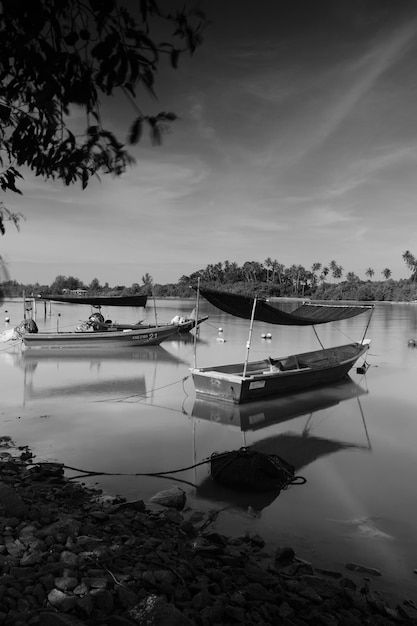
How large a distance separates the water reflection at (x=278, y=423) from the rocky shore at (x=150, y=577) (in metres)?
1.20

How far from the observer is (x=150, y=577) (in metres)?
3.51

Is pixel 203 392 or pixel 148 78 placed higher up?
pixel 148 78

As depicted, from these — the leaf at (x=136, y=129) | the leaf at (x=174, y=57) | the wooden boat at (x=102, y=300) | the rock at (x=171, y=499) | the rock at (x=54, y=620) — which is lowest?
the rock at (x=171, y=499)

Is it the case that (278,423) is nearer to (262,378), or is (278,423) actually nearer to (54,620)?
(262,378)

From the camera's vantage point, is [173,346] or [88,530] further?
[173,346]

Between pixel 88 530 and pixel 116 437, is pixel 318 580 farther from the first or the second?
pixel 116 437

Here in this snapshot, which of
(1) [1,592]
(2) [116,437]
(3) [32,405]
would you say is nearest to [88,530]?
(1) [1,592]

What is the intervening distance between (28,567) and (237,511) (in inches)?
121

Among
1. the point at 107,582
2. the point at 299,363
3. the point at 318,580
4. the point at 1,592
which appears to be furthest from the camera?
the point at 299,363

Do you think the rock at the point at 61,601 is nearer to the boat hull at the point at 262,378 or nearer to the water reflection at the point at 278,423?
the water reflection at the point at 278,423

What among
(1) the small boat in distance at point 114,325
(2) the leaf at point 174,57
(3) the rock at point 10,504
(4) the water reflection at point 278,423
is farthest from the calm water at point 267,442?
(1) the small boat in distance at point 114,325

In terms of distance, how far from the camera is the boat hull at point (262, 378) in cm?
1184

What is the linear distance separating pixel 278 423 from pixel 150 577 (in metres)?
7.47

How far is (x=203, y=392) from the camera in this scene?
40.8 ft
